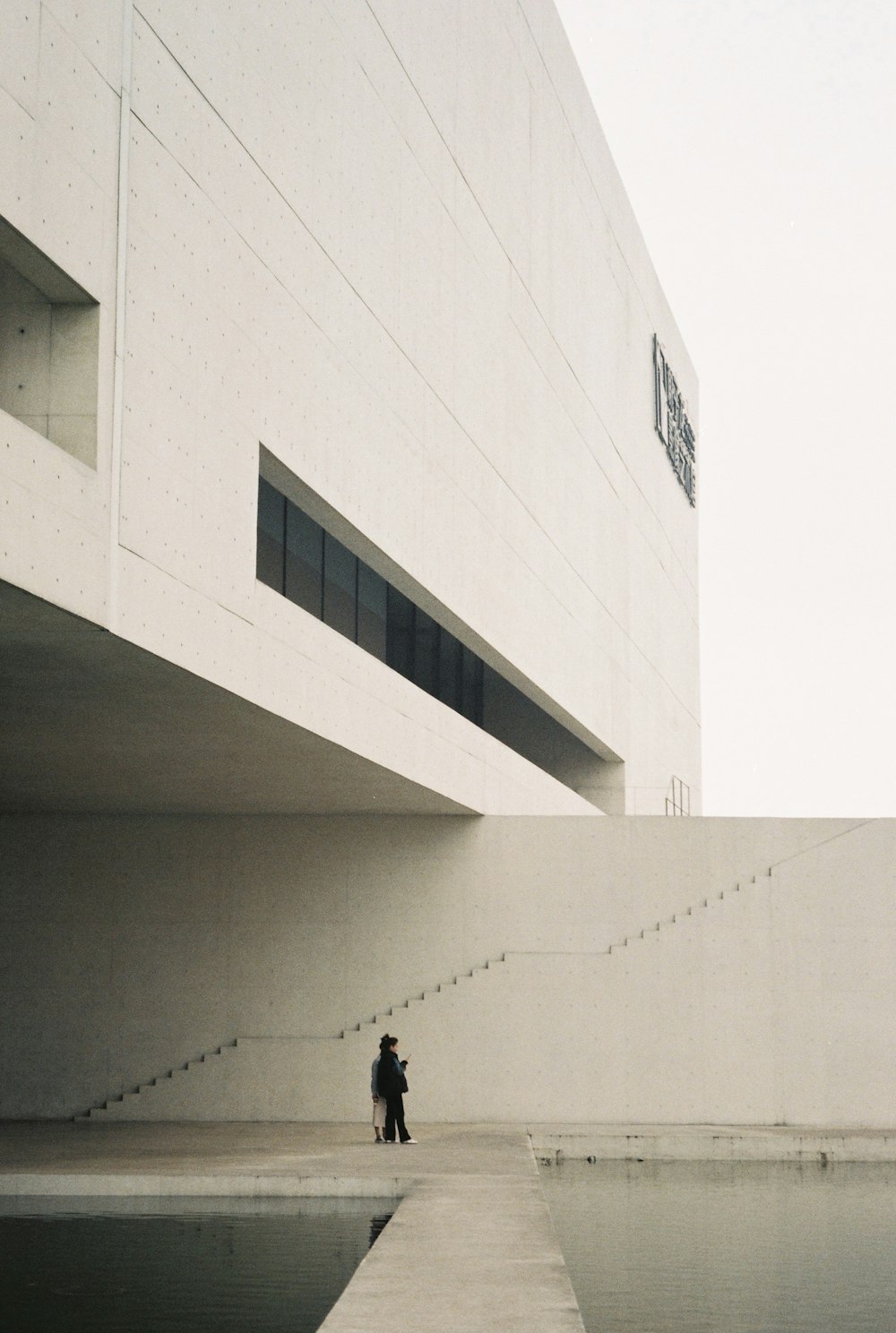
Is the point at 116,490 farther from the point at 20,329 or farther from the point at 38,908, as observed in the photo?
the point at 38,908

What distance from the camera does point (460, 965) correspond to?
24.0m

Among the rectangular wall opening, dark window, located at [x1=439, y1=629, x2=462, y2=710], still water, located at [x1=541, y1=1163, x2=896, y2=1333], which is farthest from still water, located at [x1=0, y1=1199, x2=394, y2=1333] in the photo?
dark window, located at [x1=439, y1=629, x2=462, y2=710]

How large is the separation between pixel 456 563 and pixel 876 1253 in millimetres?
12210

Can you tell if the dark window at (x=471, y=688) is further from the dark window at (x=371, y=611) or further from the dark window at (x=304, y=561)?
the dark window at (x=304, y=561)

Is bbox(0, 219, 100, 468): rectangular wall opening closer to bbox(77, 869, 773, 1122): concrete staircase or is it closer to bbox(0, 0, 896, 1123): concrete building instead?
bbox(0, 0, 896, 1123): concrete building

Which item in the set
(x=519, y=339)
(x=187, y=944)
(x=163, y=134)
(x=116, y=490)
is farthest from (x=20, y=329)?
(x=519, y=339)

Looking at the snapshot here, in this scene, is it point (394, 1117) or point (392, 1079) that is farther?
point (394, 1117)

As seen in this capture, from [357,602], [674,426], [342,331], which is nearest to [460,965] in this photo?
[357,602]

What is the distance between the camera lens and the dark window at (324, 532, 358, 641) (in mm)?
23953

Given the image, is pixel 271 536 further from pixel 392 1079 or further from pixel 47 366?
pixel 47 366

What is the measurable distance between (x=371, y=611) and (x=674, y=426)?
19.1 metres

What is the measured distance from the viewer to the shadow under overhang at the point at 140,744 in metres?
12.6

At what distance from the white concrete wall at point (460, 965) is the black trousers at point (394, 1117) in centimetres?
331

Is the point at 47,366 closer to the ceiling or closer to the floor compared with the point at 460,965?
closer to the ceiling
